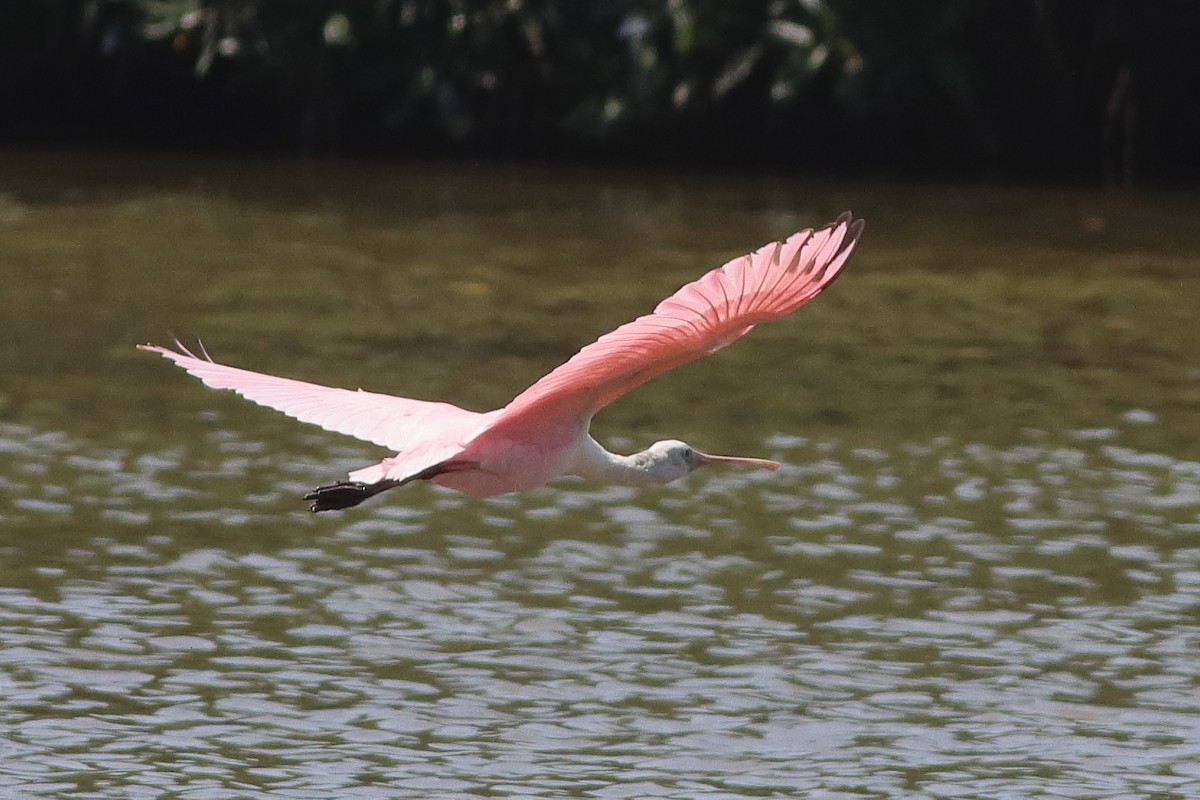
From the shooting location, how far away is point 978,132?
20.2 meters

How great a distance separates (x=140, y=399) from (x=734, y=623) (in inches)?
Result: 153

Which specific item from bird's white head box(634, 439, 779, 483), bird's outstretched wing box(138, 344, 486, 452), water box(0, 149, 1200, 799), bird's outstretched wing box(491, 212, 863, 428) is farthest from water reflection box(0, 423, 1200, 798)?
bird's outstretched wing box(491, 212, 863, 428)

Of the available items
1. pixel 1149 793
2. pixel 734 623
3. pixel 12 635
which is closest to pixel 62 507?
pixel 12 635

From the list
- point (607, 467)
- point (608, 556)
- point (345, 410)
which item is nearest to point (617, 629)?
point (608, 556)

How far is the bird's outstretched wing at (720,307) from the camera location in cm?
507

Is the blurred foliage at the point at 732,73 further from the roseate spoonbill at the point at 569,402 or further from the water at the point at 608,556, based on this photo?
the roseate spoonbill at the point at 569,402

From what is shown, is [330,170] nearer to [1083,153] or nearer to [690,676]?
[1083,153]

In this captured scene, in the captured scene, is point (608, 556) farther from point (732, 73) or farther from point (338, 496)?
point (732, 73)

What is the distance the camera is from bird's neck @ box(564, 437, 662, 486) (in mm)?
6047

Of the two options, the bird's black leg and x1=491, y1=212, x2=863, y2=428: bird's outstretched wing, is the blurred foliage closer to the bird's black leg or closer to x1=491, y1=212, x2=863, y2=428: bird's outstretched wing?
the bird's black leg

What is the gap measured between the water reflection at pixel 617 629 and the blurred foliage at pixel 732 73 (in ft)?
33.7

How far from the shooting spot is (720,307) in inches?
203

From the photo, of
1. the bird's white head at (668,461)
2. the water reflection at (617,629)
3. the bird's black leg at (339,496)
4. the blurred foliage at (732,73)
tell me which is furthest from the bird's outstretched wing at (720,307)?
the blurred foliage at (732,73)

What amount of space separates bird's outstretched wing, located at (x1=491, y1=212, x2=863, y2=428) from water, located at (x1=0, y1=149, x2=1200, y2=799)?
123 cm
